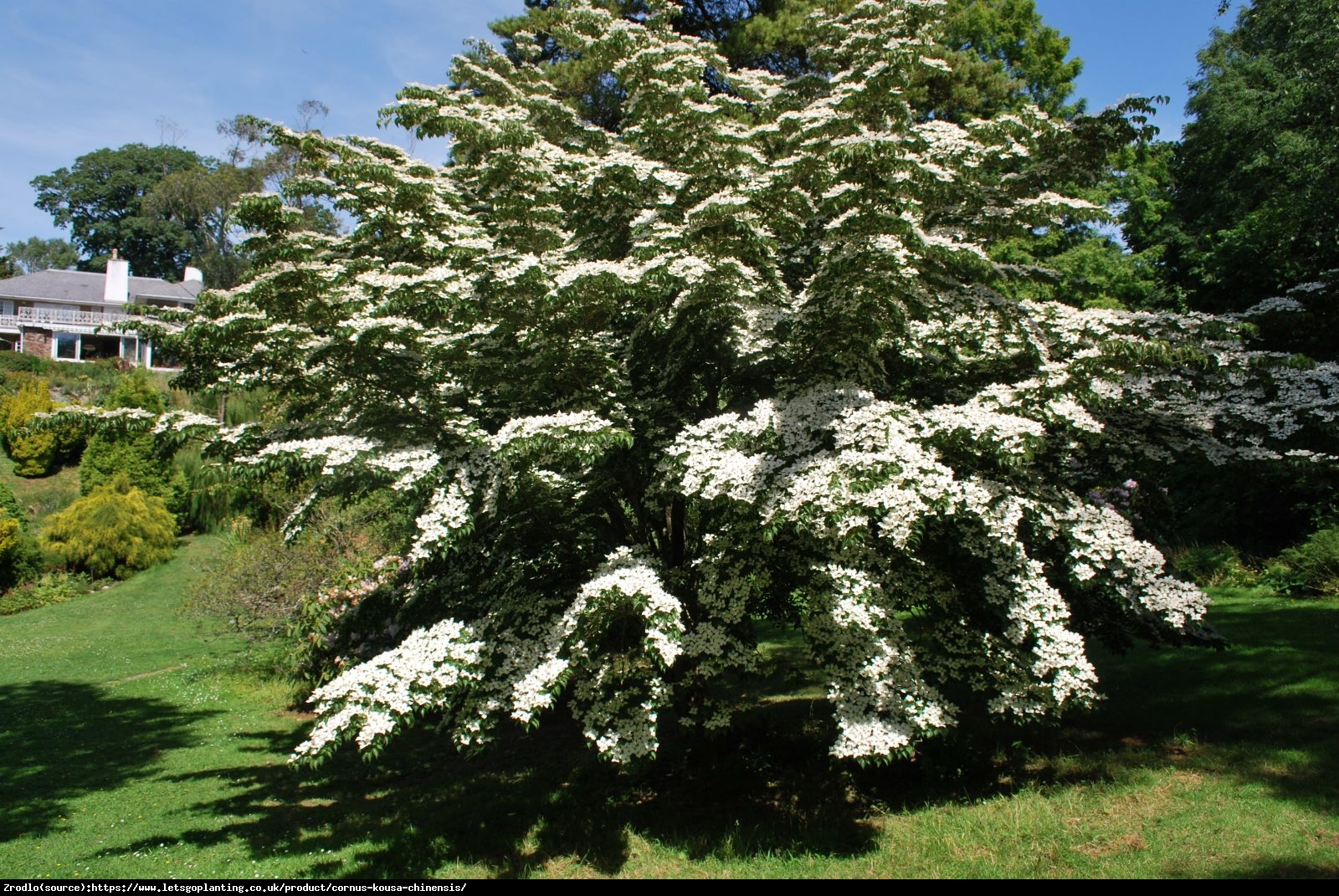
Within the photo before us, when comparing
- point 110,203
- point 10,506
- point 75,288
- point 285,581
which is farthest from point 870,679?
point 110,203

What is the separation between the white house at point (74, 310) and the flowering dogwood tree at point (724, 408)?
4282 cm

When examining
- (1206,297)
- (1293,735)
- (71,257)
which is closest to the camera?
(1293,735)

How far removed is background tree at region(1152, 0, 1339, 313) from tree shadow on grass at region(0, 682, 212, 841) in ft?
44.0

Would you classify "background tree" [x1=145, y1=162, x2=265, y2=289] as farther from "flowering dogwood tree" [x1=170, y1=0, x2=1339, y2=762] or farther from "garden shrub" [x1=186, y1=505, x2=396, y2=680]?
"flowering dogwood tree" [x1=170, y1=0, x2=1339, y2=762]

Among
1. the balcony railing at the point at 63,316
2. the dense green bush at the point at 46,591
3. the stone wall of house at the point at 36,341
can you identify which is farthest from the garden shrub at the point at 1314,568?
the stone wall of house at the point at 36,341

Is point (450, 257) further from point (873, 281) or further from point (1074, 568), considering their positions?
point (1074, 568)

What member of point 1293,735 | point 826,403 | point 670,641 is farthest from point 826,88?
point 1293,735

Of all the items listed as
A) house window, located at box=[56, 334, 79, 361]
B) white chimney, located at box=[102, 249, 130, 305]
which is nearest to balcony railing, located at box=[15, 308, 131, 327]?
white chimney, located at box=[102, 249, 130, 305]

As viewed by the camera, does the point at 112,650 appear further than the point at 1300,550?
Yes

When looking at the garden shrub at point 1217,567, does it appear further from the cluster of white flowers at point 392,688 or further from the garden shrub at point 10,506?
the garden shrub at point 10,506

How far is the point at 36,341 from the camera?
143ft

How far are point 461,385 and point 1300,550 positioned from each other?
11.3 metres

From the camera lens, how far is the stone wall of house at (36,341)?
4312cm

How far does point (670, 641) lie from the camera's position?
5.08 m
